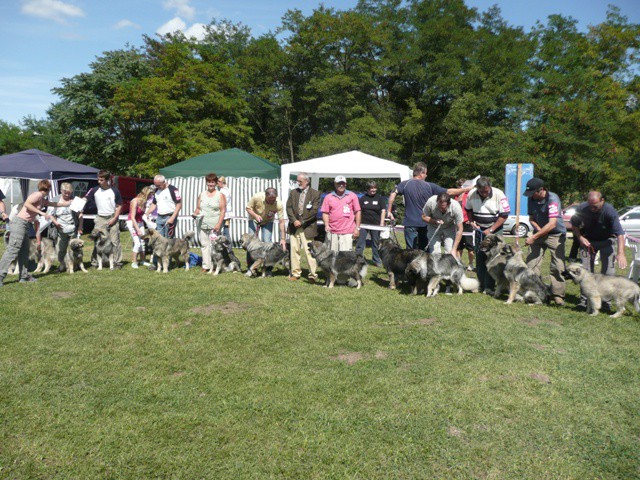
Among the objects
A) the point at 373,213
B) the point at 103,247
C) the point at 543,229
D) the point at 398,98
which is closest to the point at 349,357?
the point at 543,229

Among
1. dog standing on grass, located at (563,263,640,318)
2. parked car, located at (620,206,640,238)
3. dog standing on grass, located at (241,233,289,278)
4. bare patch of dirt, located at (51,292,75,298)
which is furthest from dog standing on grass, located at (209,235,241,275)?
parked car, located at (620,206,640,238)

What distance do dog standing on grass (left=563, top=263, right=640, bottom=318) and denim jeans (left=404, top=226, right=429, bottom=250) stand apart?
2270mm

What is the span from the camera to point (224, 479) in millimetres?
2658

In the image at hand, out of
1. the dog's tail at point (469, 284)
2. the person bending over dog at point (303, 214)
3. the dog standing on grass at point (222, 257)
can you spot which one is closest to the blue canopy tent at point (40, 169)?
the dog standing on grass at point (222, 257)

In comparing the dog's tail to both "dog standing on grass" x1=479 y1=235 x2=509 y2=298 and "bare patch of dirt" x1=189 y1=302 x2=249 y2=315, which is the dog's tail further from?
"bare patch of dirt" x1=189 y1=302 x2=249 y2=315

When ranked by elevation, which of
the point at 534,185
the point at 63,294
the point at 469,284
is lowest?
the point at 63,294

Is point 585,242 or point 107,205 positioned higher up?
point 107,205

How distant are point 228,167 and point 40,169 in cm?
653

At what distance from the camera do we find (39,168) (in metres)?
14.3

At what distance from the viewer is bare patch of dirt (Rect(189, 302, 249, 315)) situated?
5955 millimetres

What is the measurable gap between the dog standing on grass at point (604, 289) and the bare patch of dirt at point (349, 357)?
11.6ft

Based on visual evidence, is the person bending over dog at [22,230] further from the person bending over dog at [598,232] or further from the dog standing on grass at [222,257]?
the person bending over dog at [598,232]

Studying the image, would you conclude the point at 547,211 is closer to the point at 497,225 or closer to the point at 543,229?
the point at 543,229

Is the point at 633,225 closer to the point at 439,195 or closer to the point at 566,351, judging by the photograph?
the point at 439,195
